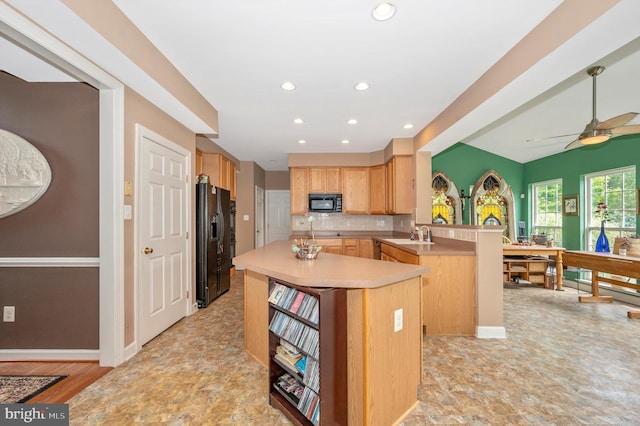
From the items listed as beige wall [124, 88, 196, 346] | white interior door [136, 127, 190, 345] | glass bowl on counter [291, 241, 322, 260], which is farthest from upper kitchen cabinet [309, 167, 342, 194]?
glass bowl on counter [291, 241, 322, 260]

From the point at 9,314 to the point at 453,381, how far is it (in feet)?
11.8

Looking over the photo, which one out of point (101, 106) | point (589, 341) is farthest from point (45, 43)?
point (589, 341)

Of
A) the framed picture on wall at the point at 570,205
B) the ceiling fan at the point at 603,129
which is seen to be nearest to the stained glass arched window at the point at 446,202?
the framed picture on wall at the point at 570,205

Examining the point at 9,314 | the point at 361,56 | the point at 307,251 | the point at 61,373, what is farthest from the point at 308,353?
the point at 9,314

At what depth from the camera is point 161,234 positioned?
110 inches

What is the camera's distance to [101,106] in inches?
86.3

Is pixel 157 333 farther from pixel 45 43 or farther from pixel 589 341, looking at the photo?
pixel 589 341

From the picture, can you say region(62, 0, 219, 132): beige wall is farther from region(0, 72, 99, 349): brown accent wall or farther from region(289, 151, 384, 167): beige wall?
region(289, 151, 384, 167): beige wall

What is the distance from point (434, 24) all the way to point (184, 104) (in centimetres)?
221

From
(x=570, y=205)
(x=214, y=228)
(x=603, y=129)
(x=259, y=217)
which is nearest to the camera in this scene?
(x=603, y=129)

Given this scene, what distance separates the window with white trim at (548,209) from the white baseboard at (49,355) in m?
7.25

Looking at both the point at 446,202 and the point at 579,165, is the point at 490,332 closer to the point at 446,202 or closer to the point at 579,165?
the point at 446,202

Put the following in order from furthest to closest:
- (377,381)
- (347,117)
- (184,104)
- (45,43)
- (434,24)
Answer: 1. (347,117)
2. (184,104)
3. (434,24)
4. (45,43)
5. (377,381)

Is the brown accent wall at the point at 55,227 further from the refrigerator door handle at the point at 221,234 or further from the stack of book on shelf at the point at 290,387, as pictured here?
the refrigerator door handle at the point at 221,234
